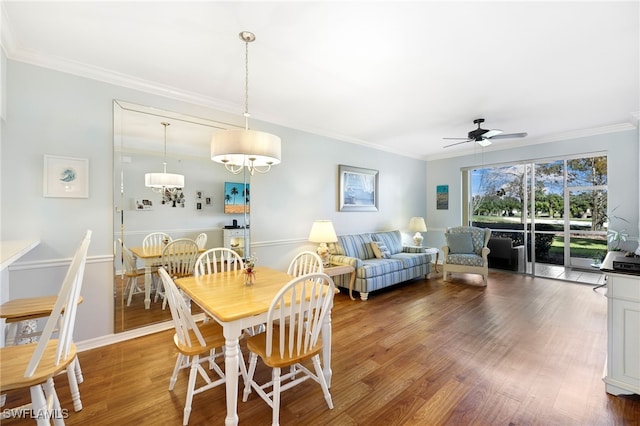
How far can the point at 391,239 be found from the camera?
5508mm

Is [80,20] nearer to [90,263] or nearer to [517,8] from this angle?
[90,263]

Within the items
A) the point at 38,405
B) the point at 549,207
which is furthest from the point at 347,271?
the point at 549,207

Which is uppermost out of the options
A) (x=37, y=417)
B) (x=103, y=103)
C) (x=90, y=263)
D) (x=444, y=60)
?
(x=444, y=60)

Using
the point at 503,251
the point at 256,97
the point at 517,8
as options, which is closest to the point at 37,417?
the point at 256,97

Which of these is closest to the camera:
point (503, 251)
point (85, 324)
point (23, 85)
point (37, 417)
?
point (37, 417)

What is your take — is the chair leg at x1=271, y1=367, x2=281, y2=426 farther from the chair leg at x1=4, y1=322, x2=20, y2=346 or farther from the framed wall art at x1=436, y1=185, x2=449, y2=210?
the framed wall art at x1=436, y1=185, x2=449, y2=210

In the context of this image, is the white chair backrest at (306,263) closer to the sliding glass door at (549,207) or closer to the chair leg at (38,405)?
the chair leg at (38,405)

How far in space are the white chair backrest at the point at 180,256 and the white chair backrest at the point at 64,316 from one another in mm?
1592

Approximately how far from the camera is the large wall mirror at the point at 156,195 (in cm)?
283

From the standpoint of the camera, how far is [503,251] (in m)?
5.79

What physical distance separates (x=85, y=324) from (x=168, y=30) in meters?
2.77

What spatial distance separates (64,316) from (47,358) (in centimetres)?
26

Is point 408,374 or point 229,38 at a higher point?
point 229,38

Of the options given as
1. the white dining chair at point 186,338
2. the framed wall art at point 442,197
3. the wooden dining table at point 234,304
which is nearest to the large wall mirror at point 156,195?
the wooden dining table at point 234,304
